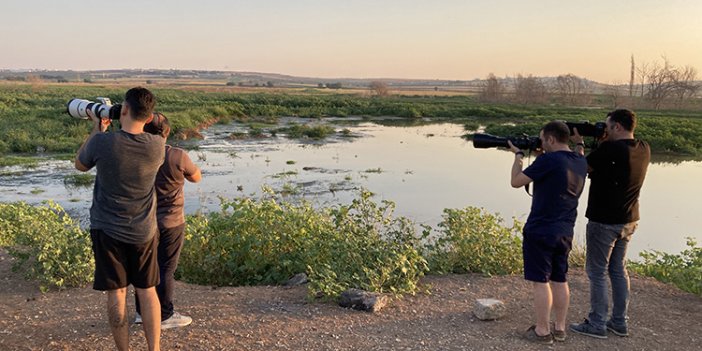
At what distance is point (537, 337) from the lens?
4277 millimetres

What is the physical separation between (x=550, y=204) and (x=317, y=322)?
2095 mm

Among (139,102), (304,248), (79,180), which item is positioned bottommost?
→ (79,180)

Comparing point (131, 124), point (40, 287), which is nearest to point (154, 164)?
point (131, 124)

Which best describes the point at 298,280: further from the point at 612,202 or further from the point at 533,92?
the point at 533,92

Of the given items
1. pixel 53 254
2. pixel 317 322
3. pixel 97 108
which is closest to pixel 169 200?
pixel 97 108

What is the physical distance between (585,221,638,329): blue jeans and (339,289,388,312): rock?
5.76 feet

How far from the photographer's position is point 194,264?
6.26 metres

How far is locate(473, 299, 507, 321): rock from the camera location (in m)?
4.70

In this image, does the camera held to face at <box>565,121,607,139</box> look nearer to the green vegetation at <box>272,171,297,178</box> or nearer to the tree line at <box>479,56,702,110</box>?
the green vegetation at <box>272,171,297,178</box>

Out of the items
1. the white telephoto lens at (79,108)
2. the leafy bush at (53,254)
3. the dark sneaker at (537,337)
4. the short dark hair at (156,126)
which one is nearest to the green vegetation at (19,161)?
the leafy bush at (53,254)

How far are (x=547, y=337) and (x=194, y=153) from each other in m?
18.0

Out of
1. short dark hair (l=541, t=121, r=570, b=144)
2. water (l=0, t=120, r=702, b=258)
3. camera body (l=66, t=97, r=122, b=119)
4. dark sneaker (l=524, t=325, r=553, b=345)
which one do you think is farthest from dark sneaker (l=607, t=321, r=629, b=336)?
water (l=0, t=120, r=702, b=258)

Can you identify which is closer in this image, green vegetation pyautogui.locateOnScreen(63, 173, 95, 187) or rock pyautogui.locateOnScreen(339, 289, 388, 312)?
rock pyautogui.locateOnScreen(339, 289, 388, 312)

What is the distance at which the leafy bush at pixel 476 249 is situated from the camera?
20.7 feet
